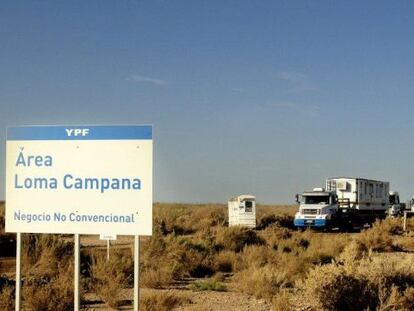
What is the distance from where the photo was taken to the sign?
8.95 meters

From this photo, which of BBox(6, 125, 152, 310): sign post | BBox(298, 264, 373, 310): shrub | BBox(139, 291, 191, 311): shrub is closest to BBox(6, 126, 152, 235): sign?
BBox(6, 125, 152, 310): sign post

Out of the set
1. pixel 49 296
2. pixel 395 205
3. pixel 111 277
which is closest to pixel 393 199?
pixel 395 205

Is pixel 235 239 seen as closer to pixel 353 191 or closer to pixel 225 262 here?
pixel 225 262

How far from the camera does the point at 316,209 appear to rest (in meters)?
43.2

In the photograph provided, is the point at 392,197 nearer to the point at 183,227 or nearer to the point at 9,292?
the point at 183,227

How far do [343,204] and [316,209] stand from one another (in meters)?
4.49

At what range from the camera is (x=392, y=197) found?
63.8m

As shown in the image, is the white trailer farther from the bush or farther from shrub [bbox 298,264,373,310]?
shrub [bbox 298,264,373,310]

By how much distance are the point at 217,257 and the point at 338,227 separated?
24.5m

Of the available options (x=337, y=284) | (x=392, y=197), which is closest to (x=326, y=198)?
(x=392, y=197)

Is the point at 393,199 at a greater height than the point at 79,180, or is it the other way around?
the point at 393,199

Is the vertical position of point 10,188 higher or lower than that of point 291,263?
higher

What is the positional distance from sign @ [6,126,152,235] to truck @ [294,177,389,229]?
3448 cm

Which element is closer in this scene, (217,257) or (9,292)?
(9,292)
